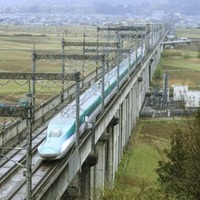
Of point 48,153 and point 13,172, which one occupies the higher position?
point 48,153

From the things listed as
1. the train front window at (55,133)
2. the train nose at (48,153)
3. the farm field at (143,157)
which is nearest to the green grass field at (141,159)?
the farm field at (143,157)

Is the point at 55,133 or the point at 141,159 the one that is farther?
the point at 141,159

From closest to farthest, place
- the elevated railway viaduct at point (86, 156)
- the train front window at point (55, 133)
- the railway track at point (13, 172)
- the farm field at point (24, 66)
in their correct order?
the railway track at point (13, 172) → the elevated railway viaduct at point (86, 156) → the train front window at point (55, 133) → the farm field at point (24, 66)

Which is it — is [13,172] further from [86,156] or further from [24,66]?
[24,66]

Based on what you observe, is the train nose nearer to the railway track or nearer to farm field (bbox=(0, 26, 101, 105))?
the railway track

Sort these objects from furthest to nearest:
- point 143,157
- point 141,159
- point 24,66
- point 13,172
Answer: point 24,66, point 143,157, point 141,159, point 13,172

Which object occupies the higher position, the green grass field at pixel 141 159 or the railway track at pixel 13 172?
the railway track at pixel 13 172

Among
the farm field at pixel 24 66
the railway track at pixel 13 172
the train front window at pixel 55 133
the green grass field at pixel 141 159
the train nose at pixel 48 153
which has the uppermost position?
the train front window at pixel 55 133

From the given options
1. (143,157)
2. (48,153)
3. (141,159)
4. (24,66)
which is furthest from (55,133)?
(24,66)

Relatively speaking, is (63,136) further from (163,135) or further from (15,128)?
(163,135)

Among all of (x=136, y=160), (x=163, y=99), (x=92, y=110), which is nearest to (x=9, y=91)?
(x=163, y=99)

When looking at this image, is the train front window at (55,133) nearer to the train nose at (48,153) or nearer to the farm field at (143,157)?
the train nose at (48,153)
